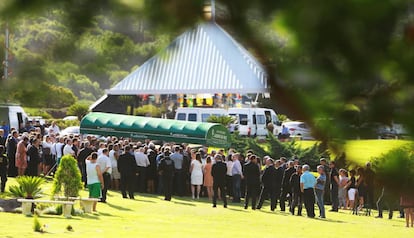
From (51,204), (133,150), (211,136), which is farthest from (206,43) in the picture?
(211,136)

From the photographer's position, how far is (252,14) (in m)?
2.47

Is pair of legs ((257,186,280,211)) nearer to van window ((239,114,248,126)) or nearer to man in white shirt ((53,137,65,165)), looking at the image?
man in white shirt ((53,137,65,165))

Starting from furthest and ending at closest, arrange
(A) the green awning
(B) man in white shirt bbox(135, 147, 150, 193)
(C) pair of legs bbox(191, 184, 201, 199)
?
(A) the green awning < (C) pair of legs bbox(191, 184, 201, 199) < (B) man in white shirt bbox(135, 147, 150, 193)

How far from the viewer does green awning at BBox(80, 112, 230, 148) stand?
27.3 m

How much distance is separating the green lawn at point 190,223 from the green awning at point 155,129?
6033 mm

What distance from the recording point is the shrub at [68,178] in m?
17.2

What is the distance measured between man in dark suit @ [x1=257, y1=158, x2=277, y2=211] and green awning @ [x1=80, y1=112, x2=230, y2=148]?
260 inches

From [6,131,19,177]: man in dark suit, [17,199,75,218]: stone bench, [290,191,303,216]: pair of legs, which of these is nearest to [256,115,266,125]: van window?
[6,131,19,177]: man in dark suit

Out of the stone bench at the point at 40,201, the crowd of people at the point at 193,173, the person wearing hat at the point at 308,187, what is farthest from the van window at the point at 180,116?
the stone bench at the point at 40,201

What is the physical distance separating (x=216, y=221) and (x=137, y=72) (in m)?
15.1

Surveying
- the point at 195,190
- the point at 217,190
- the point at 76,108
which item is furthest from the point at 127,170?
the point at 76,108

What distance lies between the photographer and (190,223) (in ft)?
55.1

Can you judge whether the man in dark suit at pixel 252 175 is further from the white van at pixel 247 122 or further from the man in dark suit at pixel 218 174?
the white van at pixel 247 122

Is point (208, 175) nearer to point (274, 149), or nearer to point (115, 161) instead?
point (115, 161)
